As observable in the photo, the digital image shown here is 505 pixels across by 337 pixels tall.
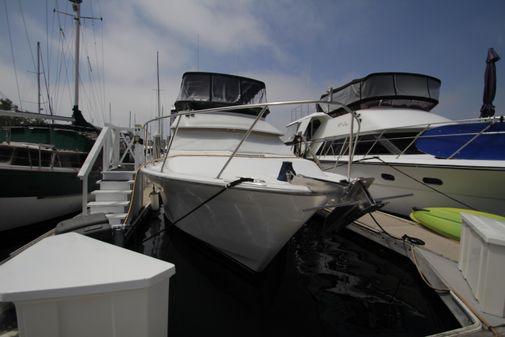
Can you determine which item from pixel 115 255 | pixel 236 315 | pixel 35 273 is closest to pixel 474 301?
pixel 236 315

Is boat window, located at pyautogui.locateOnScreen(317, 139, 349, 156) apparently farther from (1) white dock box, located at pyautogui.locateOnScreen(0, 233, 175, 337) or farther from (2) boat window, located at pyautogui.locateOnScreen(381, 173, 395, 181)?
(1) white dock box, located at pyautogui.locateOnScreen(0, 233, 175, 337)

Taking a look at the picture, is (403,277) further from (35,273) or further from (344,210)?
(35,273)

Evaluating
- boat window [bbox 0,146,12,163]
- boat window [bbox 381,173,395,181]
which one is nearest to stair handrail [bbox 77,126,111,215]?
boat window [bbox 0,146,12,163]

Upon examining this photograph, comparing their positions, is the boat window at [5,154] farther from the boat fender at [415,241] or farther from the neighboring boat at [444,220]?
the neighboring boat at [444,220]

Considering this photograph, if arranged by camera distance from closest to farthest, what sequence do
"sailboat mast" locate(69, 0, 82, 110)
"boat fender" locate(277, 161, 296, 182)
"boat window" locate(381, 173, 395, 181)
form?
"boat fender" locate(277, 161, 296, 182) < "boat window" locate(381, 173, 395, 181) < "sailboat mast" locate(69, 0, 82, 110)

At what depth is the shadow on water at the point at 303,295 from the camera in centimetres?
267

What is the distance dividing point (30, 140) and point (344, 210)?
1020cm

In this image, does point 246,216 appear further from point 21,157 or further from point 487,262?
point 21,157

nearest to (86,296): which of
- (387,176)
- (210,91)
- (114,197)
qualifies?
(114,197)

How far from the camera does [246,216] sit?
3.08 m

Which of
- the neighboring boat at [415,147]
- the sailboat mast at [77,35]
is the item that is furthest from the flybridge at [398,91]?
the sailboat mast at [77,35]

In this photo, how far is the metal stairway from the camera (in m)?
4.17

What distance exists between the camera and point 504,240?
209cm

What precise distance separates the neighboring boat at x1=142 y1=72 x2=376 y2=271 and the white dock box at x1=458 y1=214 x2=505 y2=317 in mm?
968
